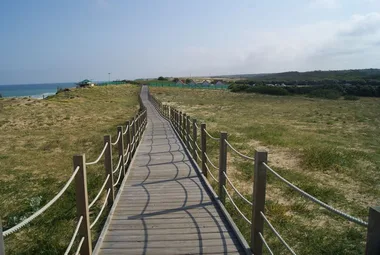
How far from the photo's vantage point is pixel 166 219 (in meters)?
4.70

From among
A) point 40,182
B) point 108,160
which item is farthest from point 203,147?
point 40,182

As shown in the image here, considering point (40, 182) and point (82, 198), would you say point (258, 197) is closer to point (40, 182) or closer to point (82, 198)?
point (82, 198)

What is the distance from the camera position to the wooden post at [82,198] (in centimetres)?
348

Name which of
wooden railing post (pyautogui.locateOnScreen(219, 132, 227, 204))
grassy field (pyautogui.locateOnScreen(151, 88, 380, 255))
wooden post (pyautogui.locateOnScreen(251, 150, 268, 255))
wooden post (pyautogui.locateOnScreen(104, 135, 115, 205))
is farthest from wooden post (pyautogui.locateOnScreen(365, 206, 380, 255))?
wooden post (pyautogui.locateOnScreen(104, 135, 115, 205))

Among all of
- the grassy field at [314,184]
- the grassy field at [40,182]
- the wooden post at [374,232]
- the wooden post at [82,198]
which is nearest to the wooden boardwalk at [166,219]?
the wooden post at [82,198]

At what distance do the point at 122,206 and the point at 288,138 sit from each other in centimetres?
1092

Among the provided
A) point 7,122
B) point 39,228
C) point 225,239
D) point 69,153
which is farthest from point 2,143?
point 225,239

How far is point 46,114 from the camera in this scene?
2953 cm

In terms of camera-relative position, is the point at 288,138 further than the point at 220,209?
Yes

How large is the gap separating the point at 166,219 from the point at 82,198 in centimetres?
159

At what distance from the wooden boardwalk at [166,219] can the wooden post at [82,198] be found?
17 centimetres

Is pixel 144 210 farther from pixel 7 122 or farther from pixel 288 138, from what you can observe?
pixel 7 122

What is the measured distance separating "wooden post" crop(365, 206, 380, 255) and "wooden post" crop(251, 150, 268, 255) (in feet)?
5.58

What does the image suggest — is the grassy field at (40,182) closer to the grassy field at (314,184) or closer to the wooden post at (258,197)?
the wooden post at (258,197)
